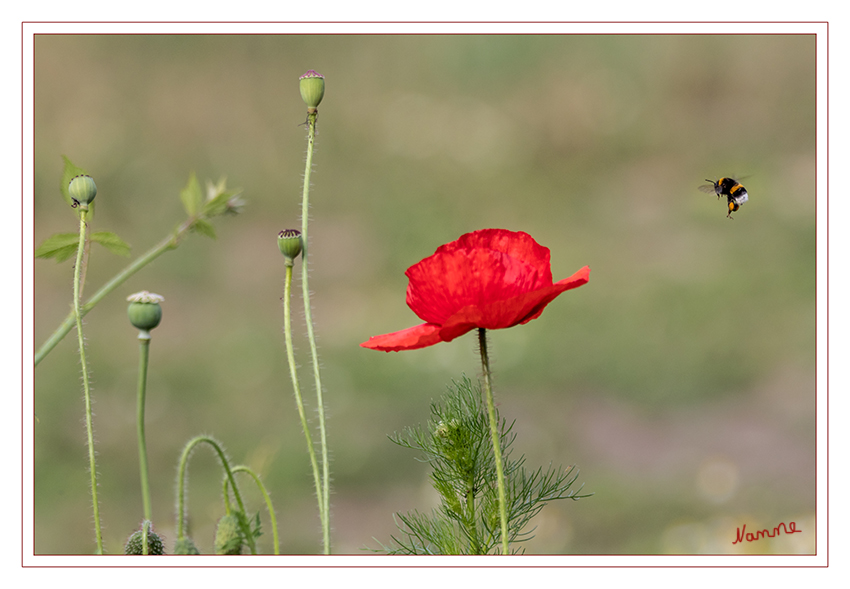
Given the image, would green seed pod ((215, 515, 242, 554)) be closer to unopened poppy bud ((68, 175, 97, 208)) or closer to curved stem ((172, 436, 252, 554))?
curved stem ((172, 436, 252, 554))

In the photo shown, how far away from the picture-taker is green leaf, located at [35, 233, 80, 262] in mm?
413

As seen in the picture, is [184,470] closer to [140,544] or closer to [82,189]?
[140,544]

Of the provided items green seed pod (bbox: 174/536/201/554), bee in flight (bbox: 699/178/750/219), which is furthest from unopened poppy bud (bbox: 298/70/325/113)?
bee in flight (bbox: 699/178/750/219)

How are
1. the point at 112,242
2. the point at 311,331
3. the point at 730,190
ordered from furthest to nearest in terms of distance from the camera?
the point at 730,190 < the point at 112,242 < the point at 311,331

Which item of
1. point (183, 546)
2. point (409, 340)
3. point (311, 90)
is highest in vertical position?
point (311, 90)

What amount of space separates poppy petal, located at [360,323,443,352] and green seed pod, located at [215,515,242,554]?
0.12 m

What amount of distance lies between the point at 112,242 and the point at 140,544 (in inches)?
6.6

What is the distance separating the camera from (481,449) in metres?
0.48

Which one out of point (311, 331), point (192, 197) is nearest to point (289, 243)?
point (311, 331)

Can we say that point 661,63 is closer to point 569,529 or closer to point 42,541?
point 569,529

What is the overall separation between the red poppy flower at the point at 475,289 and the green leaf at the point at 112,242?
0.16 metres

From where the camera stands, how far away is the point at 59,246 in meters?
0.42

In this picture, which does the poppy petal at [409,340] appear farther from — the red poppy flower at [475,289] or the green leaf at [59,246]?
the green leaf at [59,246]

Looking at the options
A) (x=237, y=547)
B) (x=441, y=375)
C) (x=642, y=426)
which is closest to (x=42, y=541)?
(x=441, y=375)
